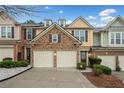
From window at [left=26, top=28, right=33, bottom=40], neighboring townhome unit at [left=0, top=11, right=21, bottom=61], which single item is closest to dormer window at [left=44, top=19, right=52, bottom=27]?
window at [left=26, top=28, right=33, bottom=40]

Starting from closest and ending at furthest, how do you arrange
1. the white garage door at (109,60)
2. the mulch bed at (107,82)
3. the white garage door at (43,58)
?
the mulch bed at (107,82) < the white garage door at (43,58) < the white garage door at (109,60)

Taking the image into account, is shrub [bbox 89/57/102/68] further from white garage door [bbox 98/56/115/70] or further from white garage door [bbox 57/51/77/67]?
white garage door [bbox 57/51/77/67]

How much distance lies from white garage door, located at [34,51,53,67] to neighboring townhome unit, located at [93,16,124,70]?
5271 mm

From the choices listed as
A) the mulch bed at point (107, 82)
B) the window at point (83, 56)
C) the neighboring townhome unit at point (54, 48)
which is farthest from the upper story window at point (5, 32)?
the mulch bed at point (107, 82)

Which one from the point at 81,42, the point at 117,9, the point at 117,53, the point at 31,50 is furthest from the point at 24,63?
the point at 117,9

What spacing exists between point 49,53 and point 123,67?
8.60 meters

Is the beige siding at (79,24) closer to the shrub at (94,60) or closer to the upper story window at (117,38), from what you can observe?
the upper story window at (117,38)

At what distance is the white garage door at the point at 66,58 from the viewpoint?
123 feet

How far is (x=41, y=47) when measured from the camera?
124ft

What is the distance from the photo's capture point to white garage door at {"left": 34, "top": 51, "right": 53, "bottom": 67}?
37.5 meters

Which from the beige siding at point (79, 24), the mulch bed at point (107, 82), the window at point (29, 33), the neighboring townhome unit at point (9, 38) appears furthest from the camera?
the beige siding at point (79, 24)

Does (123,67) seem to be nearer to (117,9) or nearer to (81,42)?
(81,42)

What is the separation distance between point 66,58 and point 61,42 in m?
1.85
